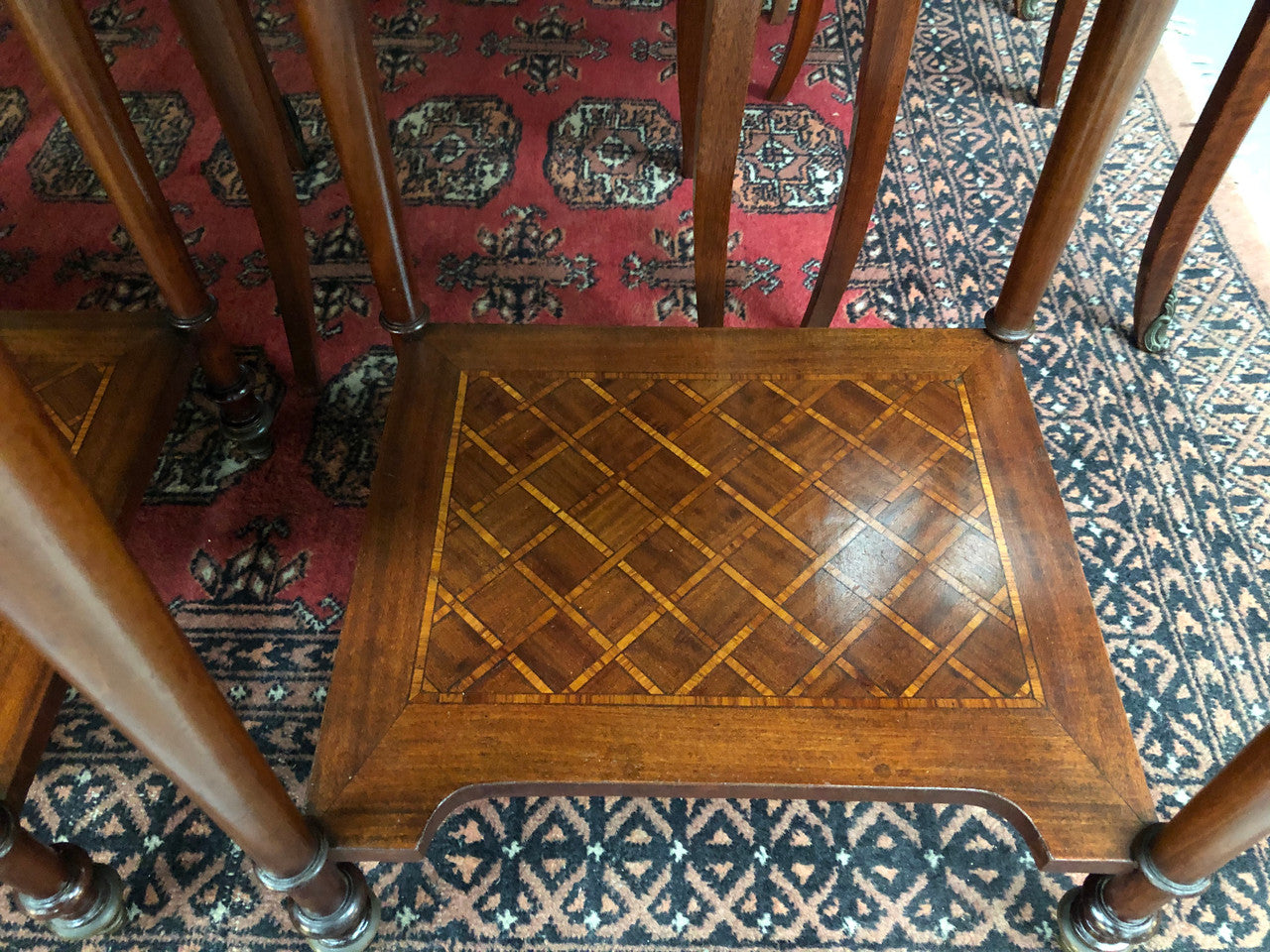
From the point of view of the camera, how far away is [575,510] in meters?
0.90

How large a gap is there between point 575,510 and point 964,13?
168 centimetres

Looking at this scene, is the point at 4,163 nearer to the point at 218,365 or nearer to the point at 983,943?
the point at 218,365

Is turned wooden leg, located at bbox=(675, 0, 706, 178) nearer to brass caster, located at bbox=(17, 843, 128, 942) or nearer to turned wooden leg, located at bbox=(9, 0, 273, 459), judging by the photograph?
turned wooden leg, located at bbox=(9, 0, 273, 459)

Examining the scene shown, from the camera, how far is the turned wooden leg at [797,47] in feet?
5.42

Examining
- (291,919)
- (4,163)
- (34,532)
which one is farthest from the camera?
(4,163)

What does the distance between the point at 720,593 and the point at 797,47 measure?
1251mm

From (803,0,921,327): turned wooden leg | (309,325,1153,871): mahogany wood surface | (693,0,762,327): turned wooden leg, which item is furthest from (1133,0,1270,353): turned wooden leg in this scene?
(693,0,762,327): turned wooden leg

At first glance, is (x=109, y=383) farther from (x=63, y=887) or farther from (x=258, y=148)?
(x=63, y=887)

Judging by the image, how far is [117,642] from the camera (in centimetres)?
52

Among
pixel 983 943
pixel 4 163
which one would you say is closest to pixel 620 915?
pixel 983 943

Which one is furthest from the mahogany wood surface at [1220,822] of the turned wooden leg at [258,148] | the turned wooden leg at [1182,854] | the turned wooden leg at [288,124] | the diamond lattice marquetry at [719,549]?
the turned wooden leg at [288,124]

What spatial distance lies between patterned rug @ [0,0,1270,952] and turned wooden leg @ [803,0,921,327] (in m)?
0.19

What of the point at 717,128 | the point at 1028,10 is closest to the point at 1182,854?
the point at 717,128

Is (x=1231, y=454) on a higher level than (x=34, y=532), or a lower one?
lower
